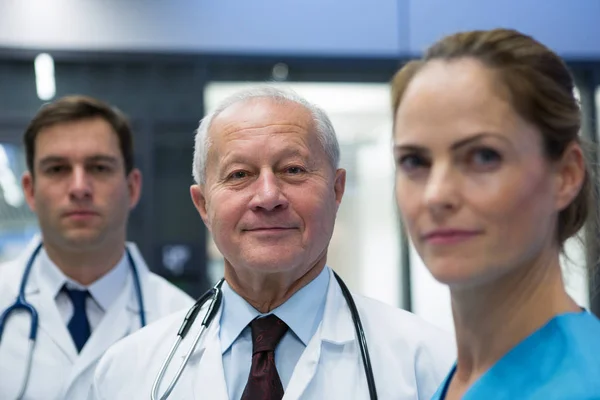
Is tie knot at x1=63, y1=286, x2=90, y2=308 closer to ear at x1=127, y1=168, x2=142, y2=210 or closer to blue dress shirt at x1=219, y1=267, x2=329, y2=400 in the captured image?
ear at x1=127, y1=168, x2=142, y2=210

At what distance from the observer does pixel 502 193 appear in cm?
70

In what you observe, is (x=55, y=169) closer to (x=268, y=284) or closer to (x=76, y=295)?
(x=76, y=295)

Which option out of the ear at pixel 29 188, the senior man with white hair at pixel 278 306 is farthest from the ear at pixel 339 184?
the ear at pixel 29 188

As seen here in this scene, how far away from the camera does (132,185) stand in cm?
205

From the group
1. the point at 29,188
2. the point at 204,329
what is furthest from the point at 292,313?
the point at 29,188

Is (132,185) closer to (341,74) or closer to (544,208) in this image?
(544,208)

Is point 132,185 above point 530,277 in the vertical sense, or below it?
above

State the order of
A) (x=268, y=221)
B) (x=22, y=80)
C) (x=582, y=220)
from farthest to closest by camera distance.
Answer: (x=22, y=80) < (x=268, y=221) < (x=582, y=220)

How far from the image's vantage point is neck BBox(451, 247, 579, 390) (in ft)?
2.55

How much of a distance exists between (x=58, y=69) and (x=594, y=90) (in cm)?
267

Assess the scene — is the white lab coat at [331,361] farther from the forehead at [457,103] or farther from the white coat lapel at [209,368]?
the forehead at [457,103]

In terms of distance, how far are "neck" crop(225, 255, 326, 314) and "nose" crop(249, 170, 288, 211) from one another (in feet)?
0.43

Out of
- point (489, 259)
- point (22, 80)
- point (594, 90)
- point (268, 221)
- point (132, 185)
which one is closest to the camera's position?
point (489, 259)

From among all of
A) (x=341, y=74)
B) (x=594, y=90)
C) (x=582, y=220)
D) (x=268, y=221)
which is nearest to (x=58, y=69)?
(x=341, y=74)
